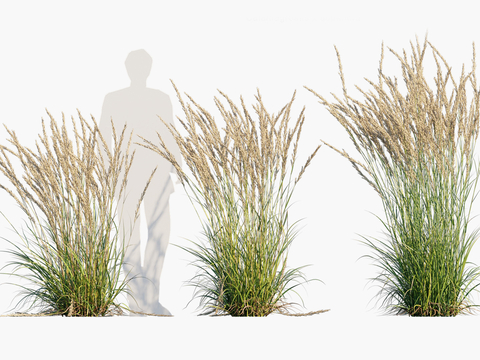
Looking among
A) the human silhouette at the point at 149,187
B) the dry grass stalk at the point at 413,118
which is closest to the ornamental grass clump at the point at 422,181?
the dry grass stalk at the point at 413,118

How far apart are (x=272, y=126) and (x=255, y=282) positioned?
2.94 feet

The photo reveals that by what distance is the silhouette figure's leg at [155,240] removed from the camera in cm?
346

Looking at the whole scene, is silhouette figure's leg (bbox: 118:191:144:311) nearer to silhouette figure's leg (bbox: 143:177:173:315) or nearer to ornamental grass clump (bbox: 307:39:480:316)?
silhouette figure's leg (bbox: 143:177:173:315)

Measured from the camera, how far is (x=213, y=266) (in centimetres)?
264

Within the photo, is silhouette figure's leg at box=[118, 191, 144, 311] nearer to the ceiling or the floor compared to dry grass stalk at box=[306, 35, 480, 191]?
nearer to the floor

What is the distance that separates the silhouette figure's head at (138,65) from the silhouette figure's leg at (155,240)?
0.83 metres

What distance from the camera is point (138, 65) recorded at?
3.56 m

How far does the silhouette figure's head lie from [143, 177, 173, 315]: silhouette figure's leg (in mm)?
832

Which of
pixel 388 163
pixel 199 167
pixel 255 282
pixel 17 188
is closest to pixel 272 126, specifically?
pixel 199 167

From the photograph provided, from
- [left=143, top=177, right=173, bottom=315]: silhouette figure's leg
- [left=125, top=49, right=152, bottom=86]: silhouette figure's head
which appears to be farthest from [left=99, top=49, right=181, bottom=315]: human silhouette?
[left=125, top=49, right=152, bottom=86]: silhouette figure's head

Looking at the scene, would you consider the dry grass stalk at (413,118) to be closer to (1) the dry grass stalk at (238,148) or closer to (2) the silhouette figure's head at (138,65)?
(1) the dry grass stalk at (238,148)

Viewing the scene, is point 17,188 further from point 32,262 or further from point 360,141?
point 360,141

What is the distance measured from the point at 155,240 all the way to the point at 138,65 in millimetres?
1373

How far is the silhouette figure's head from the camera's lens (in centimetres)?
356
